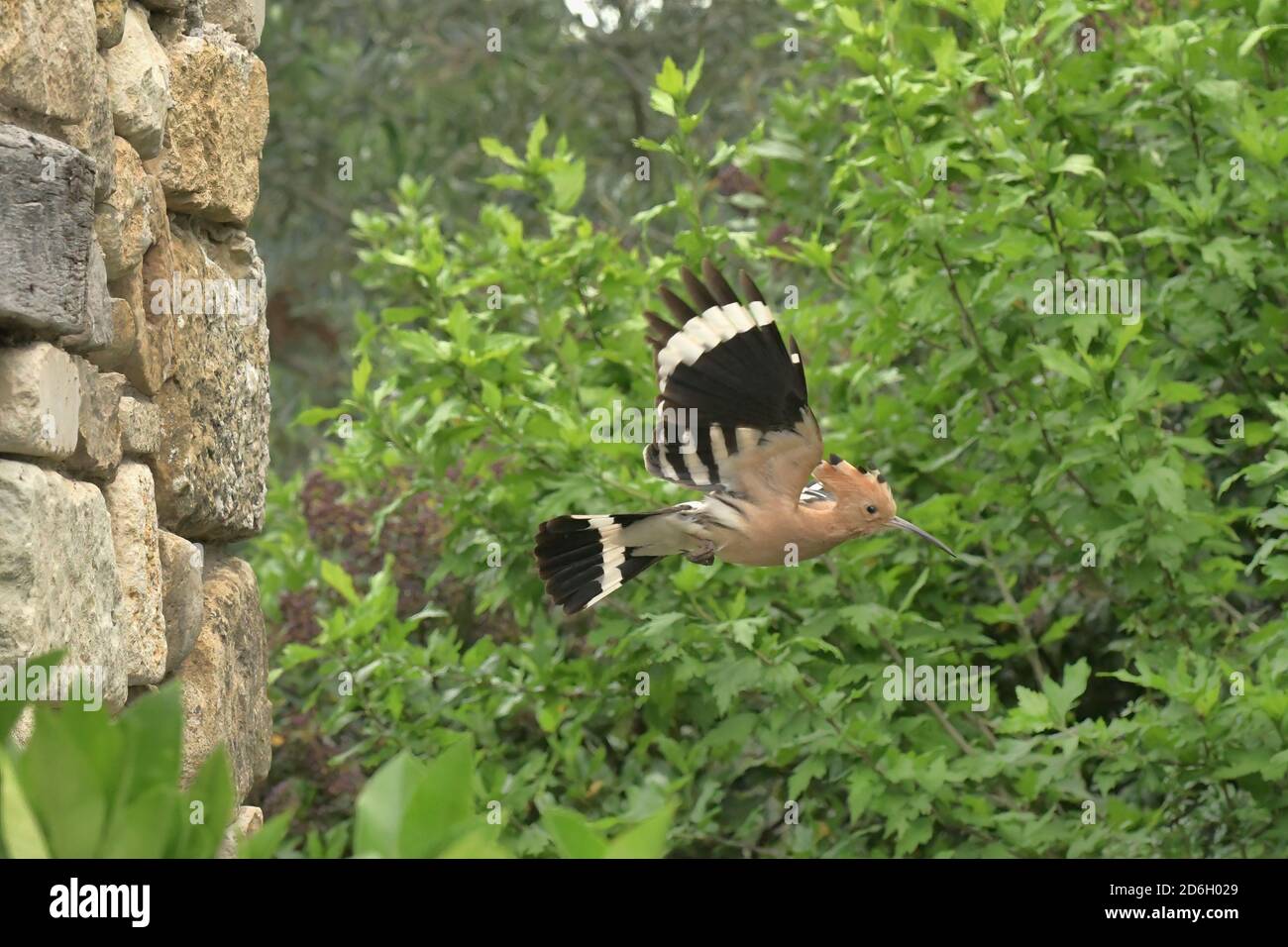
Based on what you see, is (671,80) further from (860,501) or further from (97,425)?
(97,425)

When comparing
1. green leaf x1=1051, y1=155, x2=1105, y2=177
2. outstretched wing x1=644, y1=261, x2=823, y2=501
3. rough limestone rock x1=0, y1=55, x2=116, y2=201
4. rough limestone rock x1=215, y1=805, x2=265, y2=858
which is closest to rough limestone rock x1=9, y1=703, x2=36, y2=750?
rough limestone rock x1=215, y1=805, x2=265, y2=858

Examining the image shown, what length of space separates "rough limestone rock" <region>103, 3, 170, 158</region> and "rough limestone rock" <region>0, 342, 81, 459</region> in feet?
1.42

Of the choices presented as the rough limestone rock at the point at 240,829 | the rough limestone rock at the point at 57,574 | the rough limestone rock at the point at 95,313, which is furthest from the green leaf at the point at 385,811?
the rough limestone rock at the point at 240,829

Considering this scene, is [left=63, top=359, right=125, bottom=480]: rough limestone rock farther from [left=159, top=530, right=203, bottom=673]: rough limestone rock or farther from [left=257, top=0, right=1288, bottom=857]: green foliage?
[left=257, top=0, right=1288, bottom=857]: green foliage

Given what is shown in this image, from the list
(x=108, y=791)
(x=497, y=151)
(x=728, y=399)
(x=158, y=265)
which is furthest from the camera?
(x=497, y=151)

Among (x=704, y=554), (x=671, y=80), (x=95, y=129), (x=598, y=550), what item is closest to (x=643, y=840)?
(x=95, y=129)

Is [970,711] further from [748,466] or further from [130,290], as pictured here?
[130,290]

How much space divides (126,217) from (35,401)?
16.2 inches

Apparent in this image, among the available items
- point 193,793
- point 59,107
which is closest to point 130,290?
point 59,107

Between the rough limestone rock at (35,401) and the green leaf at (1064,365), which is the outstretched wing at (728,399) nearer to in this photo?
the rough limestone rock at (35,401)

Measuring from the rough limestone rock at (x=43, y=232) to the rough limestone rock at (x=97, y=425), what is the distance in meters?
0.14

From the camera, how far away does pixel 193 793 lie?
3.77ft

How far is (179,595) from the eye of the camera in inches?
91.4

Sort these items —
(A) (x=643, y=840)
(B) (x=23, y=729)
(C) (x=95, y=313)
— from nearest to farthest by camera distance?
(A) (x=643, y=840) < (B) (x=23, y=729) < (C) (x=95, y=313)
